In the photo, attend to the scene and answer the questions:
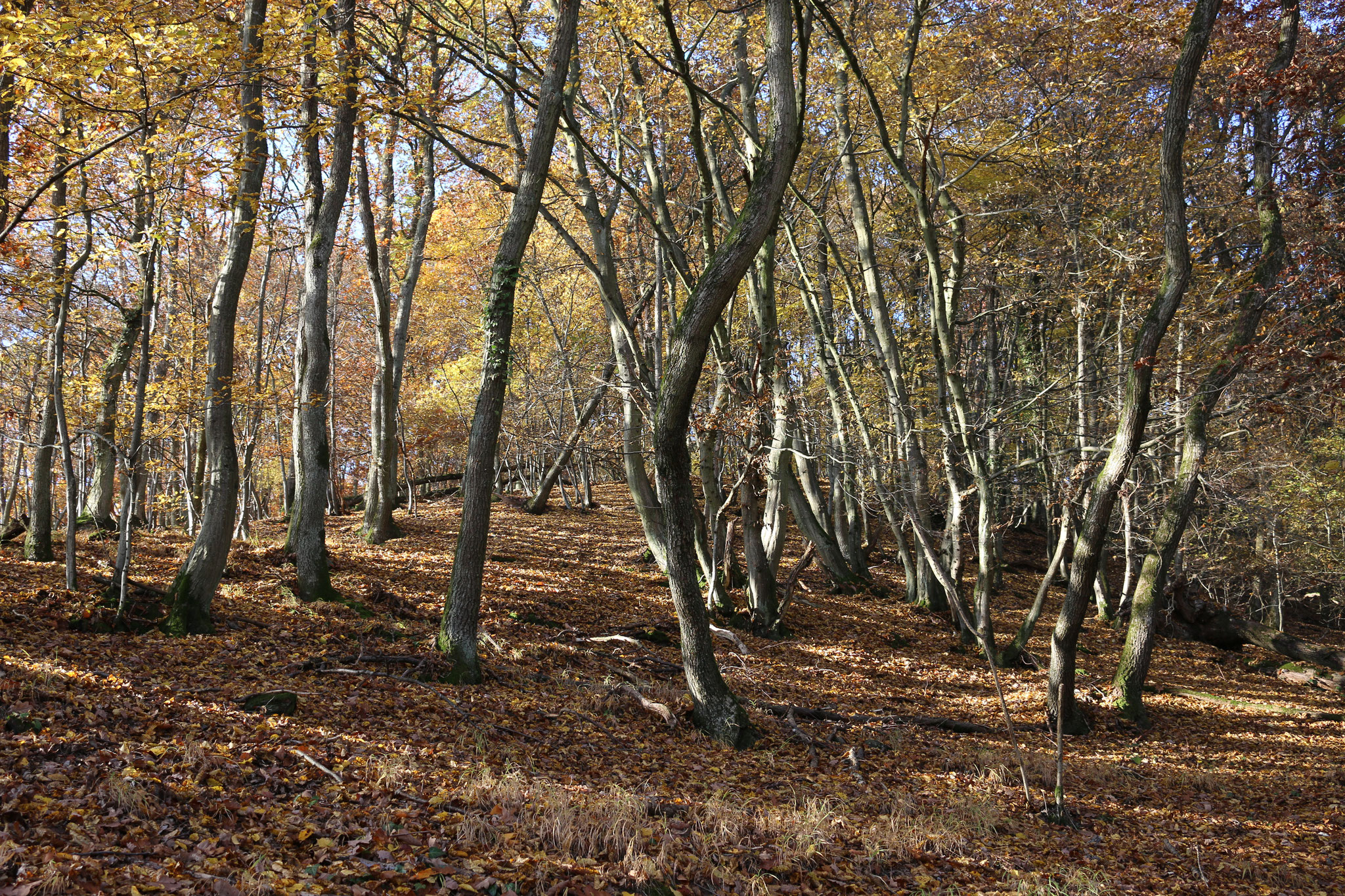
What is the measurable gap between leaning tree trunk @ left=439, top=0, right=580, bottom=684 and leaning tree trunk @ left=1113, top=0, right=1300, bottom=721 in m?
7.65

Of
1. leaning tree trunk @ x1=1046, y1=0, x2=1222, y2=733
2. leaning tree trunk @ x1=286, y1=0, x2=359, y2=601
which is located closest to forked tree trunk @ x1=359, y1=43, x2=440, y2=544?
leaning tree trunk @ x1=286, y1=0, x2=359, y2=601

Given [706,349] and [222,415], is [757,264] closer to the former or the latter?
[706,349]

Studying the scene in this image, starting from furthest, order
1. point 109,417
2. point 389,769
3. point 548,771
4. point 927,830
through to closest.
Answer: point 109,417 < point 548,771 < point 927,830 < point 389,769

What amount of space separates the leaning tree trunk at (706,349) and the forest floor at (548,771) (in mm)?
722

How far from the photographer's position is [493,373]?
6973mm

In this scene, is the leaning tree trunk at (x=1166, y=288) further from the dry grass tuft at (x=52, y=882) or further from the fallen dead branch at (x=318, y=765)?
the dry grass tuft at (x=52, y=882)

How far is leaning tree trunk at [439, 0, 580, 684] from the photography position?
6.96m

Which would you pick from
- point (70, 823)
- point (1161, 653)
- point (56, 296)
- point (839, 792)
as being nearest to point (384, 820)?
point (70, 823)

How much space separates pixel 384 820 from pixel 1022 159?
12334 mm

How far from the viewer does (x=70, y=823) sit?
337 centimetres

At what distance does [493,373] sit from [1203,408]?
814 centimetres

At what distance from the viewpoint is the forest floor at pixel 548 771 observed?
3619 millimetres

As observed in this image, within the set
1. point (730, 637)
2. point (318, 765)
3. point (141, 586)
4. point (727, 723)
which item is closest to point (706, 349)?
point (727, 723)

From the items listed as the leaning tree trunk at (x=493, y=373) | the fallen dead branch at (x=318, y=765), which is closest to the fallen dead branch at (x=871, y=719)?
the leaning tree trunk at (x=493, y=373)
